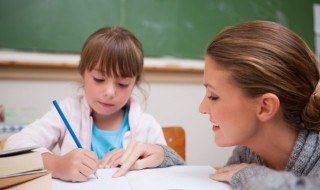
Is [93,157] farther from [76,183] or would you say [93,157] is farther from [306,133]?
[306,133]

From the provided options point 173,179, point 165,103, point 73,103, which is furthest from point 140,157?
point 165,103

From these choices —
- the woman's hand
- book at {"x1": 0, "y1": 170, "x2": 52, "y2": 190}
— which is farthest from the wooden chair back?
book at {"x1": 0, "y1": 170, "x2": 52, "y2": 190}

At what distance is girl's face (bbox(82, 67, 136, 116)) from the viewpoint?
1.08 m

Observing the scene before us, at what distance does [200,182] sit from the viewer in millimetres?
710

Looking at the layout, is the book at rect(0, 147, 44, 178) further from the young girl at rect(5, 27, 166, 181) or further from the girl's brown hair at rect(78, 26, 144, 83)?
the girl's brown hair at rect(78, 26, 144, 83)

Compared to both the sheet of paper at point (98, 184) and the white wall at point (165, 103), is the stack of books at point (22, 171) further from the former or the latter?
the white wall at point (165, 103)

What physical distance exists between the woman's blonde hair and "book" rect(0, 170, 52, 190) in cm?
47

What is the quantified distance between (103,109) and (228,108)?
0.55m

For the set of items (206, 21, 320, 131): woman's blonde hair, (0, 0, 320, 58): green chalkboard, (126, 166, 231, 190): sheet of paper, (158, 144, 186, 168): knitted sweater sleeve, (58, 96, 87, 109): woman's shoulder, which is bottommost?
(158, 144, 186, 168): knitted sweater sleeve

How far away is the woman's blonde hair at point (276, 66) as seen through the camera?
27.1 inches

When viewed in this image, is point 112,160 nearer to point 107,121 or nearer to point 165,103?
point 107,121

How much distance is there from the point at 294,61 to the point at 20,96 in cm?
156

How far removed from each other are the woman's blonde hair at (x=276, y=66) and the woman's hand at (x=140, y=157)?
0.33 m

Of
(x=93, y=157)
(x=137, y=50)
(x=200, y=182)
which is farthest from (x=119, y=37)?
(x=200, y=182)
